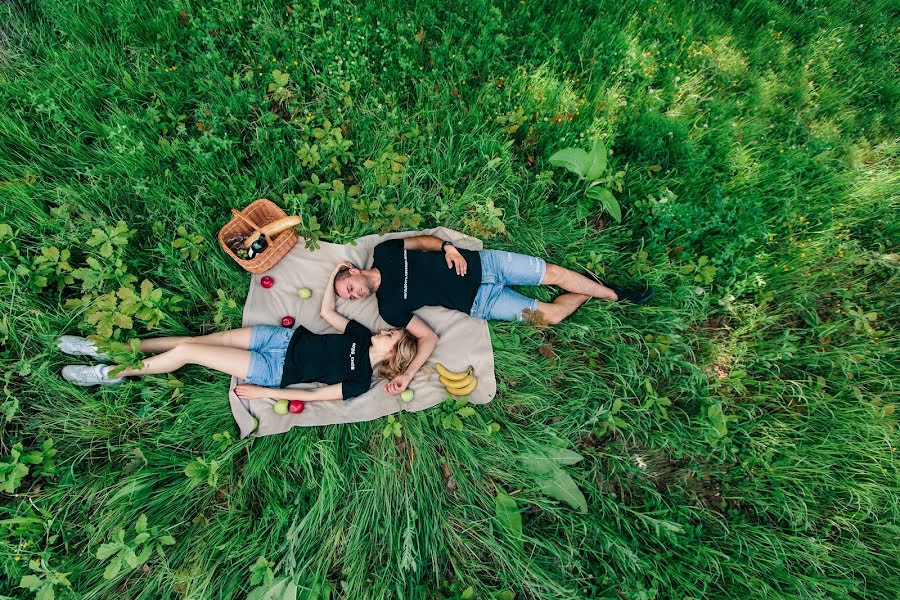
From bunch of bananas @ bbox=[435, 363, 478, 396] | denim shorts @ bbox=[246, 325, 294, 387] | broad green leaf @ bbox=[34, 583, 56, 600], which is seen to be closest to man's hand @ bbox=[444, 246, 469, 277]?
bunch of bananas @ bbox=[435, 363, 478, 396]

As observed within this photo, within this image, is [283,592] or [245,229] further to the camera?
[245,229]

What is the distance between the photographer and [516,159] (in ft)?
13.4

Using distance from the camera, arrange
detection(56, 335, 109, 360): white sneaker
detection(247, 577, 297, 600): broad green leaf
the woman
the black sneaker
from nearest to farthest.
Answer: detection(247, 577, 297, 600): broad green leaf, detection(56, 335, 109, 360): white sneaker, the woman, the black sneaker

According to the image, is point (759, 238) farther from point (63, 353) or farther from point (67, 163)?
point (67, 163)

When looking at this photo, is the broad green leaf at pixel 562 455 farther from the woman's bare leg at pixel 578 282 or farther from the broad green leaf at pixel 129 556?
the broad green leaf at pixel 129 556

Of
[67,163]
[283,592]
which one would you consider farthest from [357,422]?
[67,163]

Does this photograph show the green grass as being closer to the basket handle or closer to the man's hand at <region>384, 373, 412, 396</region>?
the man's hand at <region>384, 373, 412, 396</region>

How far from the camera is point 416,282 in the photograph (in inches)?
145

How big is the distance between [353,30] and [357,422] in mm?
3855

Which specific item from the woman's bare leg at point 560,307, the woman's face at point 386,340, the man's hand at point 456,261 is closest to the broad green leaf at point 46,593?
the woman's face at point 386,340

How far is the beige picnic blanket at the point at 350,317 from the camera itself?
3.51m

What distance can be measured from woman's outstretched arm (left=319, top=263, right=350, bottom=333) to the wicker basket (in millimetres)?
533

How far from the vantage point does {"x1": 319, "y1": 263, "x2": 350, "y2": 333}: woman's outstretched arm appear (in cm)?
371

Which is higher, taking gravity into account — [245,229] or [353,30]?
[353,30]
